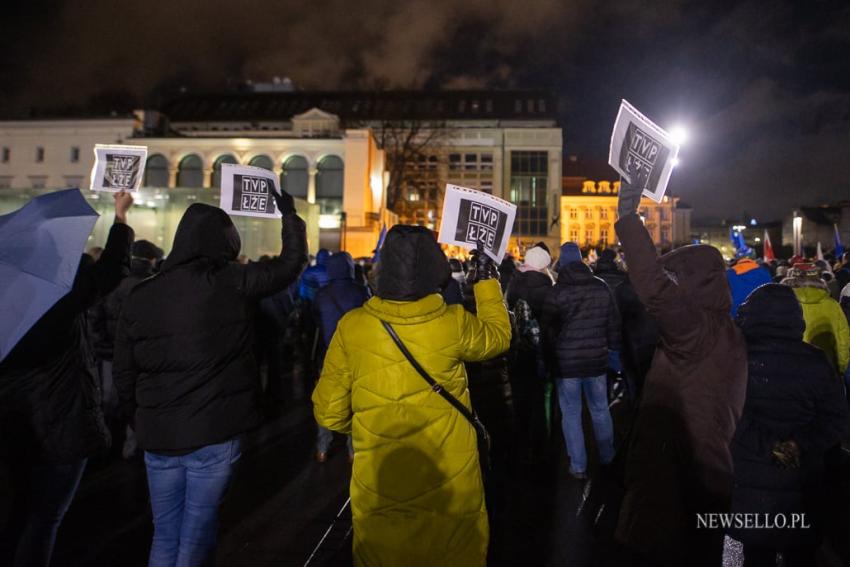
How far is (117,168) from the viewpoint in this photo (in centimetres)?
627

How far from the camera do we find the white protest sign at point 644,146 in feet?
12.3

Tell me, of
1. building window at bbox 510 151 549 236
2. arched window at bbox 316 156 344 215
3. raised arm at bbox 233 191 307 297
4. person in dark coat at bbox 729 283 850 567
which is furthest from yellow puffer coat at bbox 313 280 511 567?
building window at bbox 510 151 549 236

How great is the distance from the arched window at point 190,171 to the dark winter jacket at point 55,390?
1788 inches

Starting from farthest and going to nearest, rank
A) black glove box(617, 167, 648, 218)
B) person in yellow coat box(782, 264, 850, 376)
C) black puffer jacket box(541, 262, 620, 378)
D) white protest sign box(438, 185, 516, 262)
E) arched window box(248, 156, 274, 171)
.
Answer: arched window box(248, 156, 274, 171)
person in yellow coat box(782, 264, 850, 376)
black puffer jacket box(541, 262, 620, 378)
white protest sign box(438, 185, 516, 262)
black glove box(617, 167, 648, 218)

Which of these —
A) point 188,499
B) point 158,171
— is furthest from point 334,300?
point 158,171

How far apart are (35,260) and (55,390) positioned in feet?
2.43

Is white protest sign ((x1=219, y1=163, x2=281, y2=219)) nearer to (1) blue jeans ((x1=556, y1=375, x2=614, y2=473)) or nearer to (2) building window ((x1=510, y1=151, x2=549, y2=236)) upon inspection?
(1) blue jeans ((x1=556, y1=375, x2=614, y2=473))

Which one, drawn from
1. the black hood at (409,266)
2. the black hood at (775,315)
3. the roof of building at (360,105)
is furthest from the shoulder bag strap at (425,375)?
the roof of building at (360,105)

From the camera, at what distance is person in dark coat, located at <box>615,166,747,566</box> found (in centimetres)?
283

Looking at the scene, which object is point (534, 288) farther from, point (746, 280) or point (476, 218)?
point (476, 218)

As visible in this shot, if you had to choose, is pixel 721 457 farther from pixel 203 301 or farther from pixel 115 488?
pixel 115 488

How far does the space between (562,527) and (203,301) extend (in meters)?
3.33

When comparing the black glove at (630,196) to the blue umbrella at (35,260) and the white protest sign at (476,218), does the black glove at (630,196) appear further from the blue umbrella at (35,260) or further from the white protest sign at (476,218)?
the blue umbrella at (35,260)

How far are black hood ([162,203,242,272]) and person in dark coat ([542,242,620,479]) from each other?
3490mm
